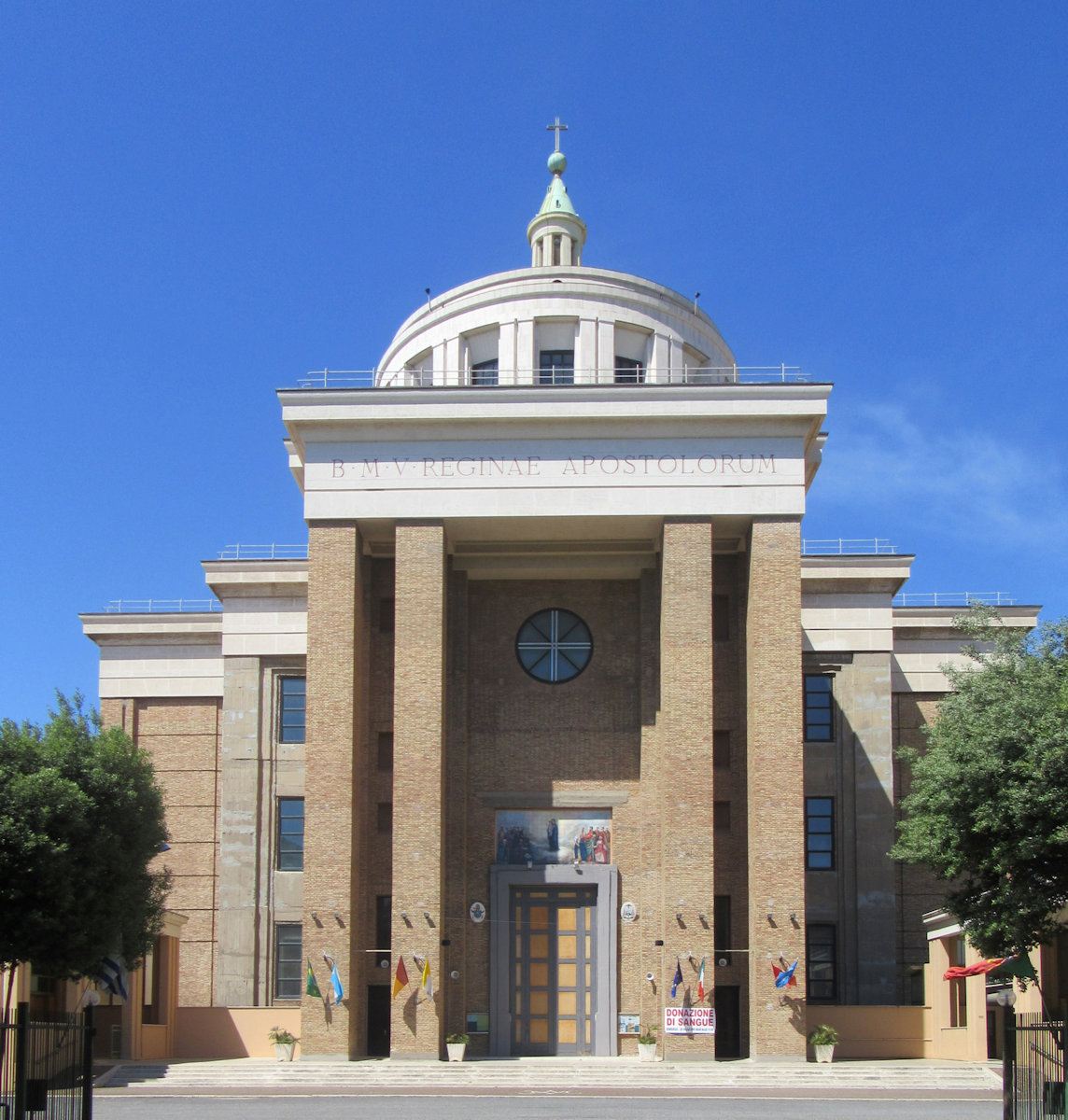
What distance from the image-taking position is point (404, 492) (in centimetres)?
3941

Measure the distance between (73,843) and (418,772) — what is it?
922cm

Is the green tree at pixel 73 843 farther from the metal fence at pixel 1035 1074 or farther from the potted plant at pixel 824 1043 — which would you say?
the metal fence at pixel 1035 1074

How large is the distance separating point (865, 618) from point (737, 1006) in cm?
1293

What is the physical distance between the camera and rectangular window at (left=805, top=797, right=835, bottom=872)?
147ft

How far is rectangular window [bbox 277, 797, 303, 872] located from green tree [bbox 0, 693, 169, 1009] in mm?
10732

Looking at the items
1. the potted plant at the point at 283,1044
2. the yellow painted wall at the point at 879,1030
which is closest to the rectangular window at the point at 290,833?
the potted plant at the point at 283,1044

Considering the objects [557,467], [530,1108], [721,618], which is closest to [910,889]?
[721,618]

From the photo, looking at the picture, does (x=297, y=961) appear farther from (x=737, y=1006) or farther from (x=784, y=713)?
(x=784, y=713)

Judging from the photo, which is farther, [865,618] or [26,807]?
[865,618]

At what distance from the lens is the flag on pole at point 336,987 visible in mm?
36500

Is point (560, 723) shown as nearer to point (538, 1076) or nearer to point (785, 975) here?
point (785, 975)

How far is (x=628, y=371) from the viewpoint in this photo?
4503cm

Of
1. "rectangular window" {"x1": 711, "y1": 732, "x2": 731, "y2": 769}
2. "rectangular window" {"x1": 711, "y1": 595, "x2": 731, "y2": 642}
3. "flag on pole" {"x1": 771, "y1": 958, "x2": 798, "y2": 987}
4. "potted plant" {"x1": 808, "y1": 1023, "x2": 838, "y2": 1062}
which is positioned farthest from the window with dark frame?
"rectangular window" {"x1": 711, "y1": 595, "x2": 731, "y2": 642}

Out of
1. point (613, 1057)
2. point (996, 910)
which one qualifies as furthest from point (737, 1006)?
point (996, 910)
